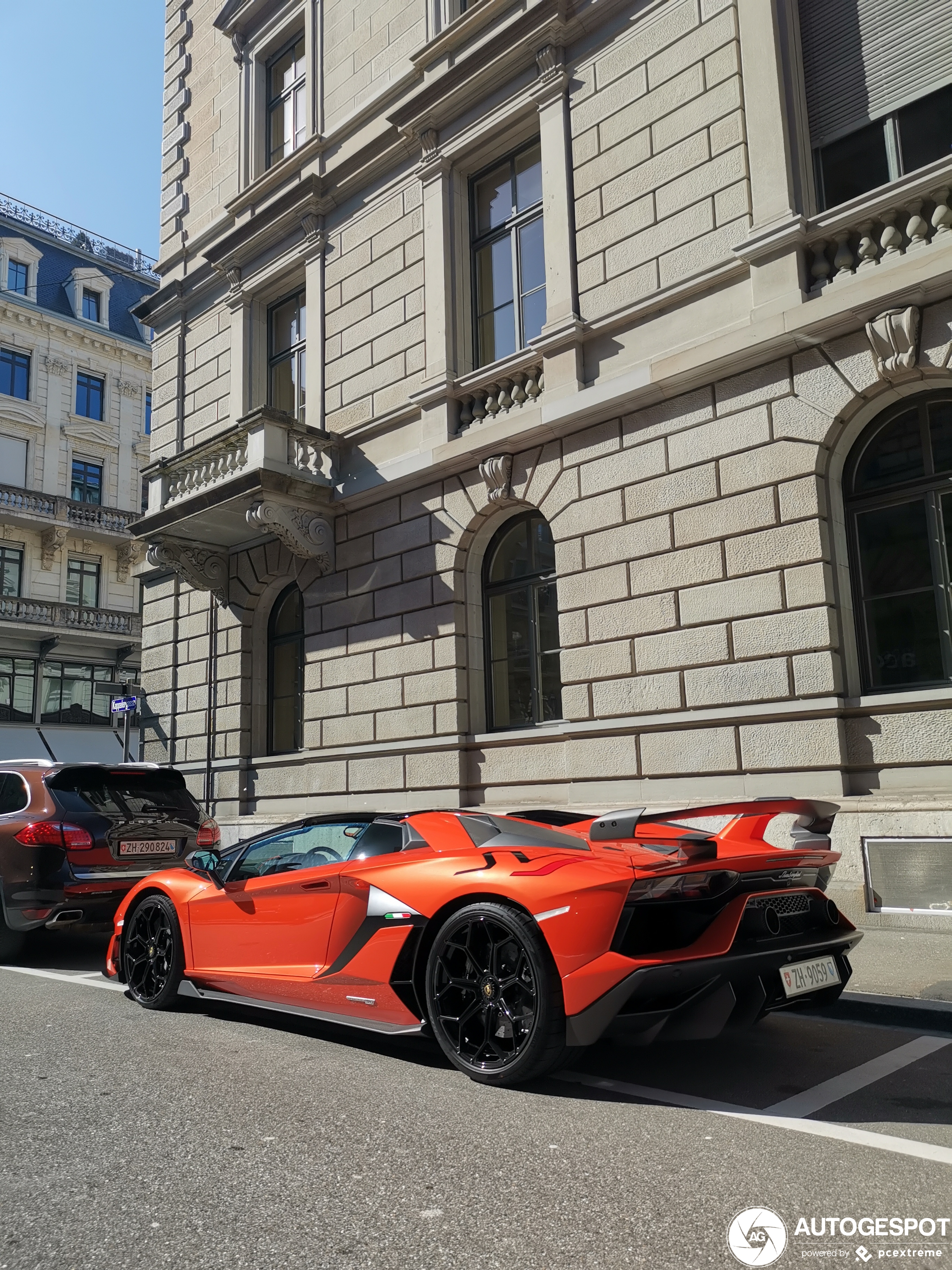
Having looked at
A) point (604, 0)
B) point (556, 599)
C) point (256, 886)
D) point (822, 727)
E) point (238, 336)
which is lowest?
point (256, 886)

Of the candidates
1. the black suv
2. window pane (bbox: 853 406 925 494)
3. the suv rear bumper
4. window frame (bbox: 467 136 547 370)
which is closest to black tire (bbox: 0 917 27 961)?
the black suv

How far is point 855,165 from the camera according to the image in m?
9.89

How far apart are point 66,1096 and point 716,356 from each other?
27.4ft

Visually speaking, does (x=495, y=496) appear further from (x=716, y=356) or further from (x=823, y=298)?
(x=823, y=298)

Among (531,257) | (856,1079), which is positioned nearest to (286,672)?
(531,257)

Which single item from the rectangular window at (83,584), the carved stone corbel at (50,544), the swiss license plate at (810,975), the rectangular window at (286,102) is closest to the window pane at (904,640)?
the swiss license plate at (810,975)

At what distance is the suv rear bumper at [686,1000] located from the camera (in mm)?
3943

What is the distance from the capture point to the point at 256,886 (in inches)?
224

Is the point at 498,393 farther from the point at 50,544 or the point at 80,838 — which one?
the point at 50,544

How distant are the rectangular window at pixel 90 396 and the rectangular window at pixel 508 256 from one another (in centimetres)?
2737

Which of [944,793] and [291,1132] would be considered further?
[944,793]

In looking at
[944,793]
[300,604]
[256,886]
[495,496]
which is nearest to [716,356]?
[495,496]

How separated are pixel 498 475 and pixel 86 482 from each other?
28954mm

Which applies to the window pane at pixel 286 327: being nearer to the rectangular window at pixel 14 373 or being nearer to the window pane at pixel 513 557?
the window pane at pixel 513 557
